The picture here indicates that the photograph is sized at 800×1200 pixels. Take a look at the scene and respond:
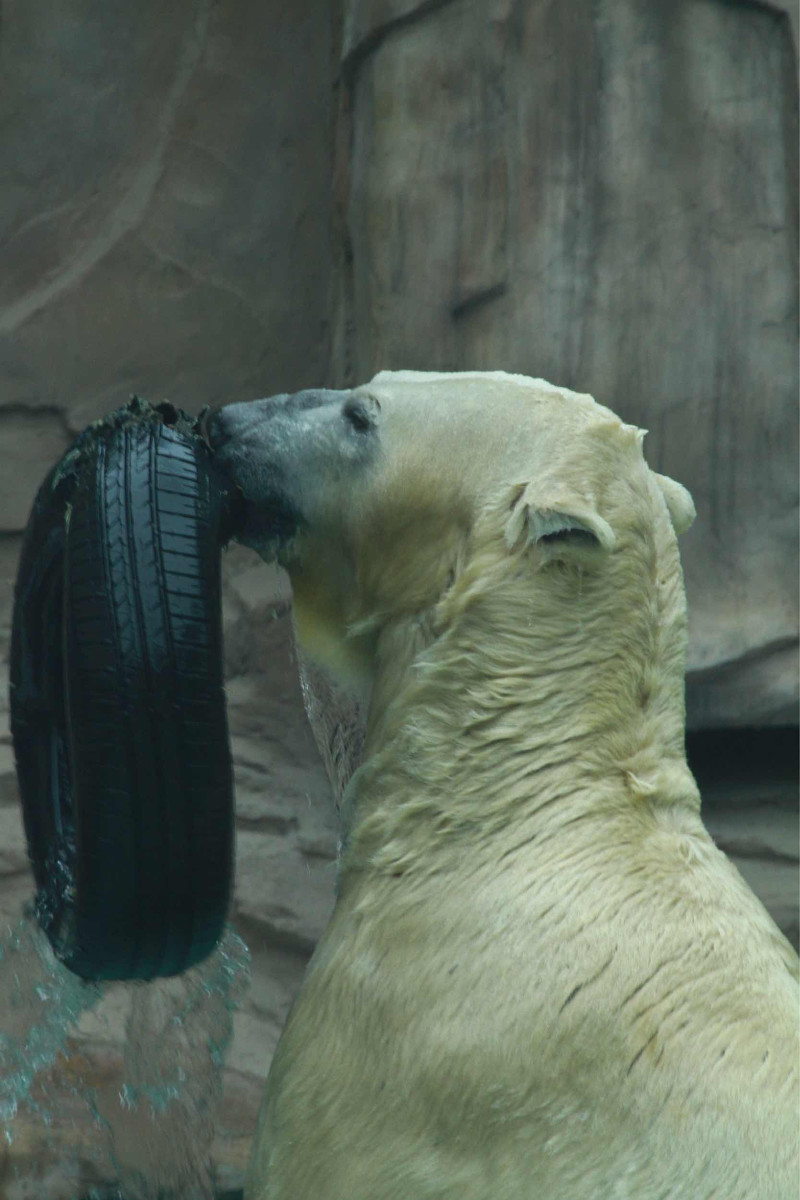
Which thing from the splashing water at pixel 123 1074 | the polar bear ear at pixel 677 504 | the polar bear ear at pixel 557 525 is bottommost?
the splashing water at pixel 123 1074

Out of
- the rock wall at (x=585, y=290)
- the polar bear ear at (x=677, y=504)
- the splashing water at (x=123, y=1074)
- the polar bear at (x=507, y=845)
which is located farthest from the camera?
the rock wall at (x=585, y=290)

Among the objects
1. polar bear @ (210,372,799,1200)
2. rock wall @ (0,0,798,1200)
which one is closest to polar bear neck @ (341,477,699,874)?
polar bear @ (210,372,799,1200)

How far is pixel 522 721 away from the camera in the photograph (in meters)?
1.72

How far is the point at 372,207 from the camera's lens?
11.4 feet

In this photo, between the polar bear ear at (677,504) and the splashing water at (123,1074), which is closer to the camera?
the polar bear ear at (677,504)

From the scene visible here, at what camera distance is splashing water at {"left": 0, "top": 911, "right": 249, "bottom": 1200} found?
2.17 m

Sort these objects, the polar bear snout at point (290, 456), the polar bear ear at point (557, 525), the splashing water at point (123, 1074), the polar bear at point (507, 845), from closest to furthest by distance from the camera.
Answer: the polar bear at point (507, 845) < the polar bear ear at point (557, 525) < the polar bear snout at point (290, 456) < the splashing water at point (123, 1074)

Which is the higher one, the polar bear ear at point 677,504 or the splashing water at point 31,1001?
the polar bear ear at point 677,504

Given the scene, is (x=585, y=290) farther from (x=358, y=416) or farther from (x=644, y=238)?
(x=358, y=416)

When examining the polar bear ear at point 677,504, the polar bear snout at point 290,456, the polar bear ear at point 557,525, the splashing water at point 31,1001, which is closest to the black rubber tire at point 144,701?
the polar bear snout at point 290,456

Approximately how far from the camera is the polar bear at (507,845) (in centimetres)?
148

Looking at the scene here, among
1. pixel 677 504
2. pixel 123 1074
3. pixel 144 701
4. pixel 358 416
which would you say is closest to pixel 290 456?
pixel 358 416

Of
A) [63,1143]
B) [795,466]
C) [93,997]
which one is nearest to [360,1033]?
[93,997]

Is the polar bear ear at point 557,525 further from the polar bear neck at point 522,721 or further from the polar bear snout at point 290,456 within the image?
the polar bear snout at point 290,456
